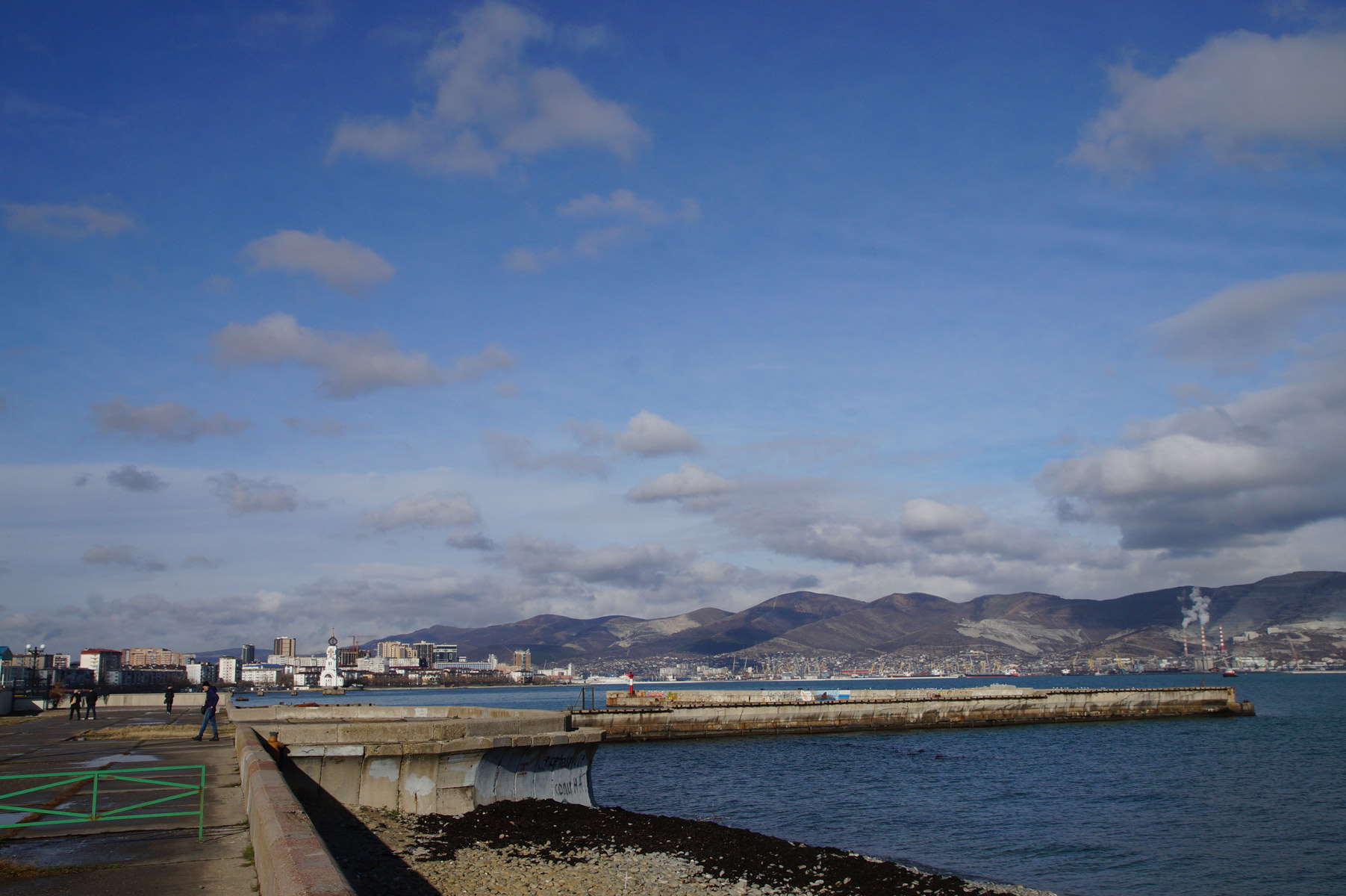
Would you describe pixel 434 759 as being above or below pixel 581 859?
above

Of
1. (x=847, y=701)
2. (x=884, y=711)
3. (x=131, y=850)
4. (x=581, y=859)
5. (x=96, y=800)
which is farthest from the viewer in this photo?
(x=847, y=701)

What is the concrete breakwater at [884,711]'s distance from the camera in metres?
56.4

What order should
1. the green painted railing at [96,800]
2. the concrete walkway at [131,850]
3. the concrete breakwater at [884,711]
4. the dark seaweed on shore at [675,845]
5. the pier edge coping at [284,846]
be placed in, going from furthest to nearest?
the concrete breakwater at [884,711]
the dark seaweed on shore at [675,845]
the green painted railing at [96,800]
the concrete walkway at [131,850]
the pier edge coping at [284,846]

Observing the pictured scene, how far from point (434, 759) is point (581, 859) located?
123 inches

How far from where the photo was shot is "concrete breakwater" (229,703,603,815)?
586 inches

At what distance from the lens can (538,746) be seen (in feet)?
56.3

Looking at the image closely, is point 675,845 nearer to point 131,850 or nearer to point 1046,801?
point 131,850

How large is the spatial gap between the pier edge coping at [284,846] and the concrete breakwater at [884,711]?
44.5 meters

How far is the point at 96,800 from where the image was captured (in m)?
11.6

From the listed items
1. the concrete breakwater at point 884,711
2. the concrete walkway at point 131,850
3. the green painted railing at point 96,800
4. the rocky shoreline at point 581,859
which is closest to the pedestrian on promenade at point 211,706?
the concrete walkway at point 131,850

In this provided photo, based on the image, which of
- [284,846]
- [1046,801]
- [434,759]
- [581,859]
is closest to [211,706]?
[434,759]

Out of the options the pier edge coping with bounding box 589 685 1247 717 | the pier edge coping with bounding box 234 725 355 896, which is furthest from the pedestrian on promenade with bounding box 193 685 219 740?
the pier edge coping with bounding box 589 685 1247 717

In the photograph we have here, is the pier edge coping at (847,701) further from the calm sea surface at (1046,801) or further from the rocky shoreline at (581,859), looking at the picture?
the rocky shoreline at (581,859)

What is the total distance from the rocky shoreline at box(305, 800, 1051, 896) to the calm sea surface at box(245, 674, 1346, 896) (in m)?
4.05
